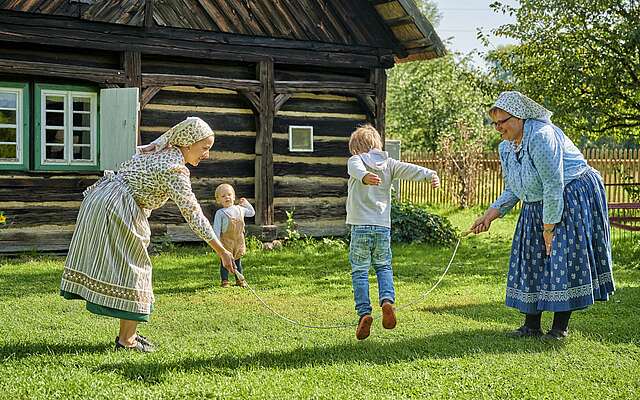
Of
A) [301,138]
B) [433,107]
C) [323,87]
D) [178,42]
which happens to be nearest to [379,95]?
[323,87]

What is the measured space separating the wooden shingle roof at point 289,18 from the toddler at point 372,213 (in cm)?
734

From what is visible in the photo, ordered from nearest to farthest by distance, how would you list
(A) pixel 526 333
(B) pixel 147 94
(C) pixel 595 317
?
(A) pixel 526 333
(C) pixel 595 317
(B) pixel 147 94

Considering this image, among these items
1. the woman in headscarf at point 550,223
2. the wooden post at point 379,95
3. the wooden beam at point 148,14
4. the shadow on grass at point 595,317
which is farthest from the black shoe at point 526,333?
the wooden post at point 379,95

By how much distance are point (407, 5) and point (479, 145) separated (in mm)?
12582

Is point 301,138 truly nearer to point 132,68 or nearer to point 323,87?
point 323,87

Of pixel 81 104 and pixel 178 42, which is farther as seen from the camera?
pixel 178 42

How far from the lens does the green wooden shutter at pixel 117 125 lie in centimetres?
1236

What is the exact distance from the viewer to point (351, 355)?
6422 mm

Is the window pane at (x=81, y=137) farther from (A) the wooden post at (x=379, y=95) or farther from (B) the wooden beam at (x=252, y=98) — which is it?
(A) the wooden post at (x=379, y=95)

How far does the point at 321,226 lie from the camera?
15.6 meters

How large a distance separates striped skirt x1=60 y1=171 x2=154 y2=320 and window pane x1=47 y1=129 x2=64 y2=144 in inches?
286

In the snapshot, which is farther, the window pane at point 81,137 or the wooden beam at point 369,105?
the wooden beam at point 369,105

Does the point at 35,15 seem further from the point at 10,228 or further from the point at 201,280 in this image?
the point at 201,280

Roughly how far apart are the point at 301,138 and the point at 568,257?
29.4 feet
